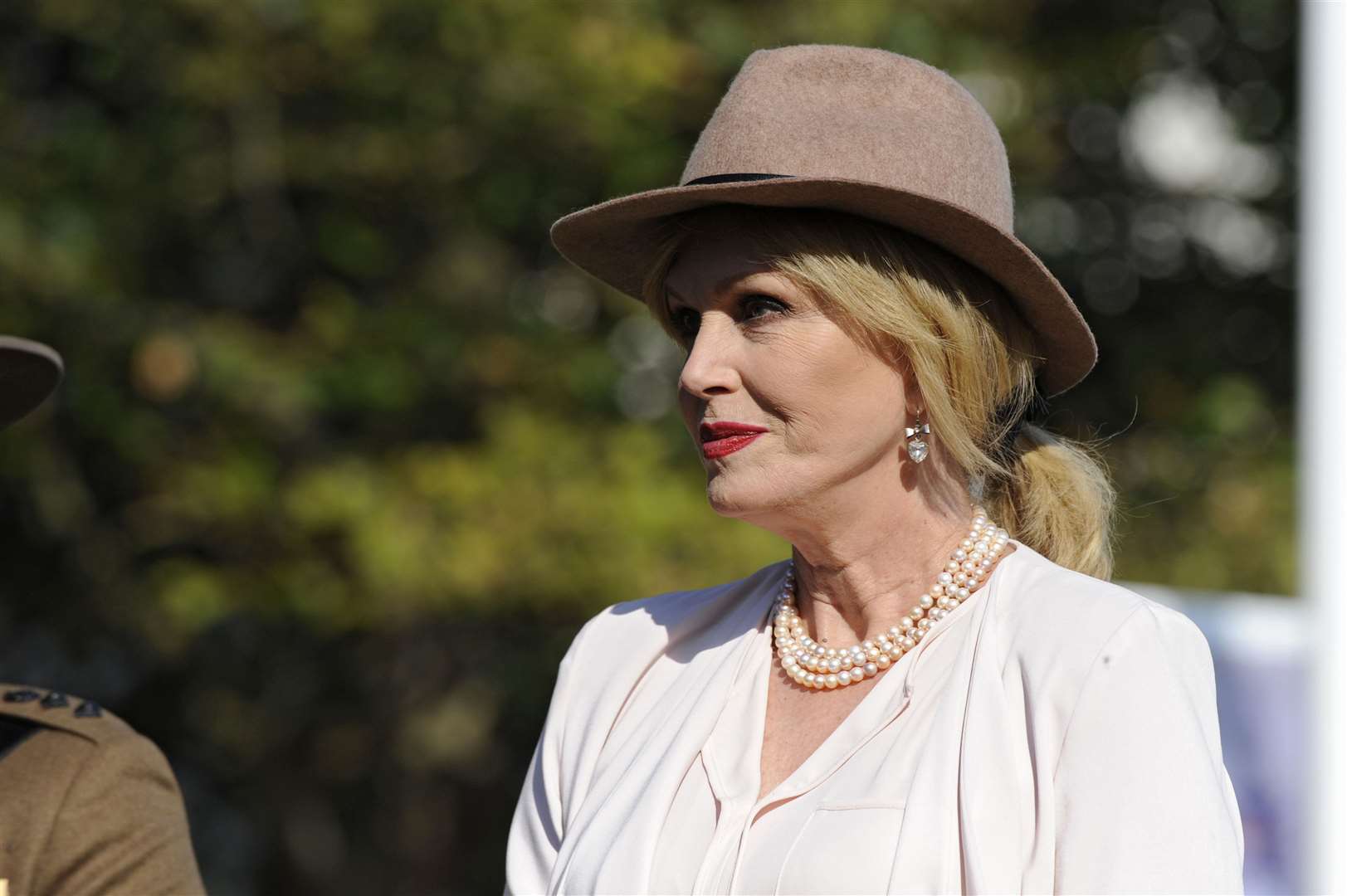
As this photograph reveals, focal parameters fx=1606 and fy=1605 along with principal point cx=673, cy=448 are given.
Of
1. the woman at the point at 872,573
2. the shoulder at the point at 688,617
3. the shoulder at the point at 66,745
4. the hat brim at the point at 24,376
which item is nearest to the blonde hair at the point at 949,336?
the woman at the point at 872,573

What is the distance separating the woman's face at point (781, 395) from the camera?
229 cm

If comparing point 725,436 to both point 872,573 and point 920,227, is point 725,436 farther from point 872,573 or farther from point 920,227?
point 920,227

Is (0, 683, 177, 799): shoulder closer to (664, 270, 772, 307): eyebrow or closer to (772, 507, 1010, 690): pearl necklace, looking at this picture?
(772, 507, 1010, 690): pearl necklace

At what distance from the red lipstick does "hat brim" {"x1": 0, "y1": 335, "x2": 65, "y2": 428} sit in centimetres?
111

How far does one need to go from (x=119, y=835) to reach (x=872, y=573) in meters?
1.25

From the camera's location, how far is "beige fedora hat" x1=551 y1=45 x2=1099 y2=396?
2215 millimetres

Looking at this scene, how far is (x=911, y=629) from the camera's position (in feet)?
7.54

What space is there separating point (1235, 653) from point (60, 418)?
453cm

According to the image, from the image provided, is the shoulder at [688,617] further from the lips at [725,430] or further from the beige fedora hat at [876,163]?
the beige fedora hat at [876,163]

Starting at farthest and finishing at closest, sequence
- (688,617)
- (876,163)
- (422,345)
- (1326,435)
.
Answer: (422,345), (1326,435), (688,617), (876,163)

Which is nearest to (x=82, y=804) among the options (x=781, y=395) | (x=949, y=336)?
(x=781, y=395)

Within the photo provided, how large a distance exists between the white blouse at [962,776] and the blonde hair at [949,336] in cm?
19

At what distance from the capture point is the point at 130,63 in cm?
615

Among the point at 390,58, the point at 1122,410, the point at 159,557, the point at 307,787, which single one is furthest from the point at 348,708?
the point at 1122,410
